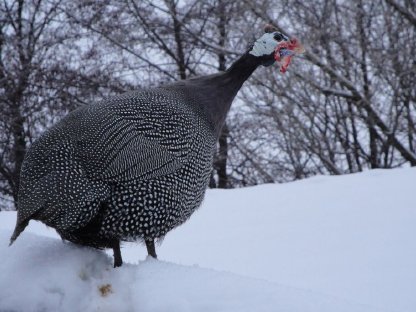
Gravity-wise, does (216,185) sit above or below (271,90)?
below

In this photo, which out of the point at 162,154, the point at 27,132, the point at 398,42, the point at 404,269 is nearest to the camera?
the point at 162,154

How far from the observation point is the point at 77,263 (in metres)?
2.52

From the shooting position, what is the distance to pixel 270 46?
11.7ft

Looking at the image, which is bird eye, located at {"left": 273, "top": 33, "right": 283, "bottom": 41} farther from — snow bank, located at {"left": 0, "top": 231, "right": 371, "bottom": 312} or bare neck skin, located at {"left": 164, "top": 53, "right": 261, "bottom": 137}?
snow bank, located at {"left": 0, "top": 231, "right": 371, "bottom": 312}

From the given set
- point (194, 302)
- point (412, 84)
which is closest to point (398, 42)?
point (412, 84)

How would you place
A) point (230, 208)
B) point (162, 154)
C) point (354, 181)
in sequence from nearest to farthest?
point (162, 154), point (230, 208), point (354, 181)

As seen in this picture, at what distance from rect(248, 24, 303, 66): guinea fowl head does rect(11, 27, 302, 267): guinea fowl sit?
2.21 feet

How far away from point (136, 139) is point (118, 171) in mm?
197

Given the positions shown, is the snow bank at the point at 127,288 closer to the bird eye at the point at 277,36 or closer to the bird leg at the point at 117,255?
the bird leg at the point at 117,255

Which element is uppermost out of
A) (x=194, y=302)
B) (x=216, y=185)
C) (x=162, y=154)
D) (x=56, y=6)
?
(x=56, y=6)

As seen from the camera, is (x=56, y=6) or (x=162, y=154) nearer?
(x=162, y=154)

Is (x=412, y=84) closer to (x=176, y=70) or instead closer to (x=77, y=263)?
(x=176, y=70)

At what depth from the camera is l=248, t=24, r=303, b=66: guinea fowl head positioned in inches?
140

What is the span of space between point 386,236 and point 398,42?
589cm
